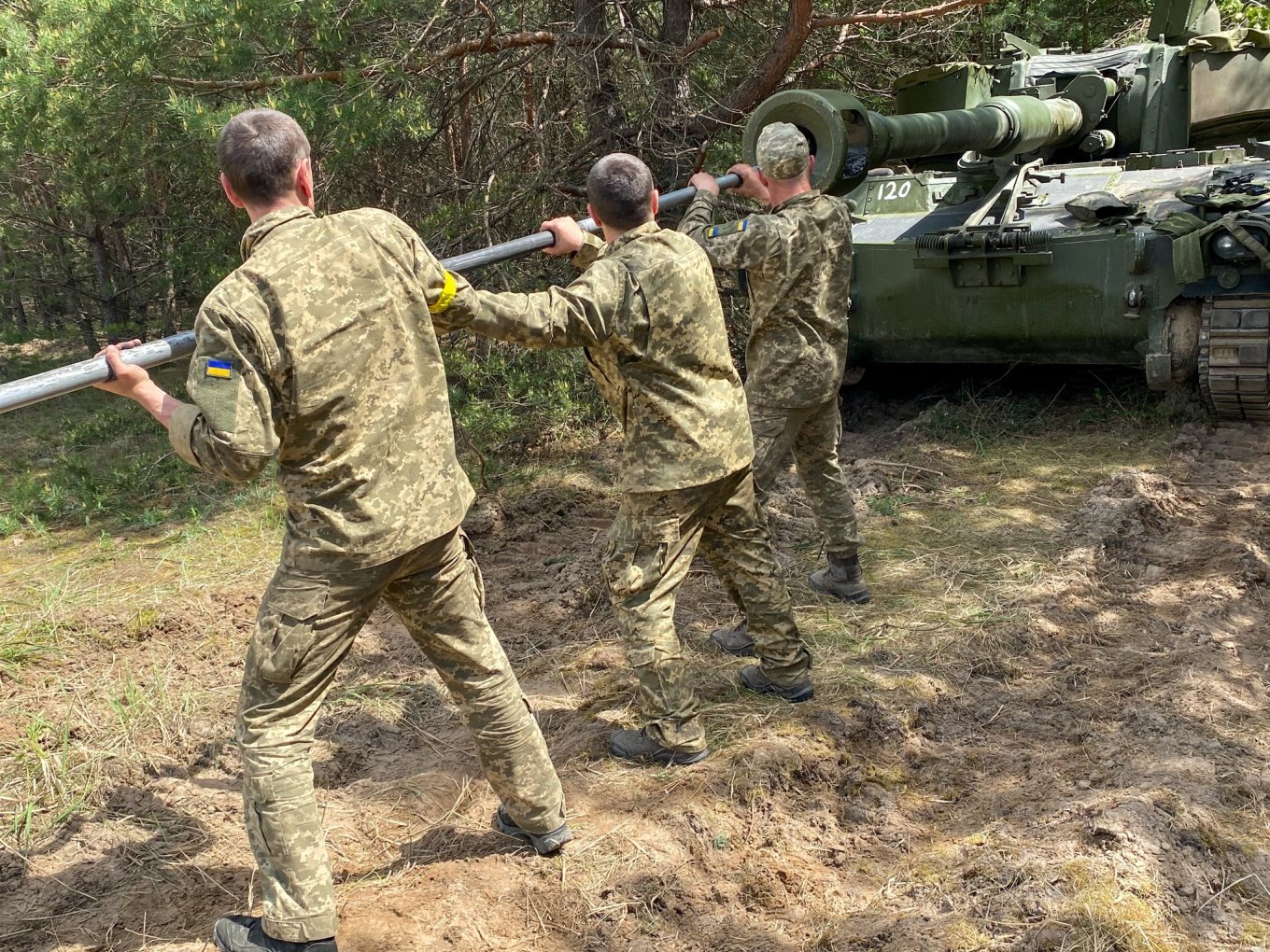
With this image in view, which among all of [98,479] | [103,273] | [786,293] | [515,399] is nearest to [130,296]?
[103,273]

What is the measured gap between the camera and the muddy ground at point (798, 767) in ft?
10.4

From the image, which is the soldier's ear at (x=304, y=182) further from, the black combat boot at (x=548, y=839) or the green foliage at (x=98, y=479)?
the green foliage at (x=98, y=479)

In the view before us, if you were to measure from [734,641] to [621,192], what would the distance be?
199 centimetres

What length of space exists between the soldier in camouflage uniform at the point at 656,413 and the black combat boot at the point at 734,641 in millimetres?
880

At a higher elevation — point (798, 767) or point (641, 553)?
point (641, 553)

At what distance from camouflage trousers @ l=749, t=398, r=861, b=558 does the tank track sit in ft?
8.80

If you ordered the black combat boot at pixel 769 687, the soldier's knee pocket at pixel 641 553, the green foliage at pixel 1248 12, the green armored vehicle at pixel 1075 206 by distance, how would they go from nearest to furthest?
the soldier's knee pocket at pixel 641 553, the black combat boot at pixel 769 687, the green armored vehicle at pixel 1075 206, the green foliage at pixel 1248 12

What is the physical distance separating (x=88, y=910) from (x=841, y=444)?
562cm

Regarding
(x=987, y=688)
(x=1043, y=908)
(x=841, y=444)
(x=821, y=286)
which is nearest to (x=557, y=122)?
(x=841, y=444)

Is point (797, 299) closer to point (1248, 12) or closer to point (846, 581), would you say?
point (846, 581)

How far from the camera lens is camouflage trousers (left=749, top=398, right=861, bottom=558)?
189 inches

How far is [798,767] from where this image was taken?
390cm

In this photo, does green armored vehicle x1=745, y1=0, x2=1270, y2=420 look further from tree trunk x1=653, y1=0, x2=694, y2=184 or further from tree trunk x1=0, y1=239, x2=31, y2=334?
tree trunk x1=0, y1=239, x2=31, y2=334

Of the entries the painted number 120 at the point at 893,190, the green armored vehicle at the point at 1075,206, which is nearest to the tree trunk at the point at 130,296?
the painted number 120 at the point at 893,190
